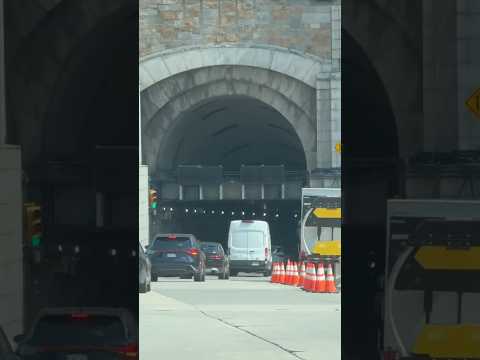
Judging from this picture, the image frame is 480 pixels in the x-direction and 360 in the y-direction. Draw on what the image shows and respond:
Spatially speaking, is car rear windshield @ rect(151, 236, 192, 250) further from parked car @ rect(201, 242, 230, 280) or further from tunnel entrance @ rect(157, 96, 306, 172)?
tunnel entrance @ rect(157, 96, 306, 172)

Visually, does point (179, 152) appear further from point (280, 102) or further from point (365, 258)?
point (365, 258)

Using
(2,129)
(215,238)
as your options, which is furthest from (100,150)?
(215,238)

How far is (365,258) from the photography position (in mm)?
21562

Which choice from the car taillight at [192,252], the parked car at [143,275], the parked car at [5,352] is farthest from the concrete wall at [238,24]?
the parked car at [5,352]

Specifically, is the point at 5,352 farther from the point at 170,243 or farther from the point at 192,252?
the point at 192,252

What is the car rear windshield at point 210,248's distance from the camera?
53850mm

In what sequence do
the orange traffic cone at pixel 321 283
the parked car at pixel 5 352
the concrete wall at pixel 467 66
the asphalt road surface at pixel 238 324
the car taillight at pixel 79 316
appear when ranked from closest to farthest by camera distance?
the parked car at pixel 5 352 → the car taillight at pixel 79 316 → the concrete wall at pixel 467 66 → the asphalt road surface at pixel 238 324 → the orange traffic cone at pixel 321 283

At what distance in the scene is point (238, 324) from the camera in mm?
29078

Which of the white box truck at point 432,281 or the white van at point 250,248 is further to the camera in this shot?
the white van at point 250,248

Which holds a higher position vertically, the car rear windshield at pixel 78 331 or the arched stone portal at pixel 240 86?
the arched stone portal at pixel 240 86

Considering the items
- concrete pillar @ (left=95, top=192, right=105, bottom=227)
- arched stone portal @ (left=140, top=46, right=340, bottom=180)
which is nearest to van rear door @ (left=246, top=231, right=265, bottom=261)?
arched stone portal @ (left=140, top=46, right=340, bottom=180)

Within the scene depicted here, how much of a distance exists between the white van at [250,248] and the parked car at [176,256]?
10725 millimetres

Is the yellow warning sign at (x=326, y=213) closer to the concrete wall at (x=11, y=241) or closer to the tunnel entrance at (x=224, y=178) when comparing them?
the tunnel entrance at (x=224, y=178)

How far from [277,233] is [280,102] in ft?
65.7
